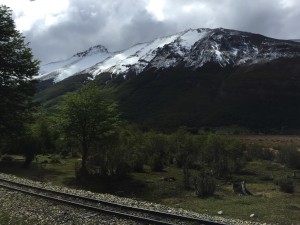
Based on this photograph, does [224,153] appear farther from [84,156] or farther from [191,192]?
[191,192]

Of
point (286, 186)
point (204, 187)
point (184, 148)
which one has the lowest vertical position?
point (286, 186)

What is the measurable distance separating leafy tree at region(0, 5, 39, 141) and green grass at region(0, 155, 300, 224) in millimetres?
4711

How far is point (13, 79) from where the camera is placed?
44500 mm

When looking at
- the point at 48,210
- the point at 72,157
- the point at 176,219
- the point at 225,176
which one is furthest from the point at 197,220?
the point at 72,157

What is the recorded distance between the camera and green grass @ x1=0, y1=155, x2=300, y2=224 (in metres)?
24.2

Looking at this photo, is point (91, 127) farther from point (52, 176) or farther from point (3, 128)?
point (3, 128)

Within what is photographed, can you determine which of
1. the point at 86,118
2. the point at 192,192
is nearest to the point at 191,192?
the point at 192,192

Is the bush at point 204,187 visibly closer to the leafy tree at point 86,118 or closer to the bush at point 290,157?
the leafy tree at point 86,118

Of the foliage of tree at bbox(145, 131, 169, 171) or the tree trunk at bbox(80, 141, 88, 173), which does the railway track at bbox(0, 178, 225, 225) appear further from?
the foliage of tree at bbox(145, 131, 169, 171)

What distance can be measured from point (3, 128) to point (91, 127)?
8.92 m

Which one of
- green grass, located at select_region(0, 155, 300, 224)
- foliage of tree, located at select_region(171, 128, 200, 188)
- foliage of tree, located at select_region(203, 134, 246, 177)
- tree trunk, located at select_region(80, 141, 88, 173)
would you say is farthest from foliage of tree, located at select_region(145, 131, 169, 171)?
tree trunk, located at select_region(80, 141, 88, 173)

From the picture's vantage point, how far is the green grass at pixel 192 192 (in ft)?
79.3

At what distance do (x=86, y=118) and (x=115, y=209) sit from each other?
23.7m

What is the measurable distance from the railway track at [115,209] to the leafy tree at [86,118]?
58.8 ft
